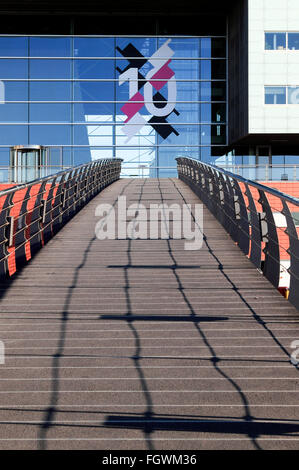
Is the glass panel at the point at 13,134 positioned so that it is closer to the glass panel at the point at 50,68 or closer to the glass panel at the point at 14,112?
the glass panel at the point at 14,112

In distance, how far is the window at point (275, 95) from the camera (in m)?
30.5

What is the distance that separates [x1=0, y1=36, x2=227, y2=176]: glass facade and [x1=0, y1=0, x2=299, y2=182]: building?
48 mm

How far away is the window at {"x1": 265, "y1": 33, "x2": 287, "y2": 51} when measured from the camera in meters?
30.6

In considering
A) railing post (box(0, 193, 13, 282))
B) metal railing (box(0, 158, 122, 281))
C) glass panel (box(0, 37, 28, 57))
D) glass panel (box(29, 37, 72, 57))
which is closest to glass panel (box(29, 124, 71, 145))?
glass panel (box(29, 37, 72, 57))

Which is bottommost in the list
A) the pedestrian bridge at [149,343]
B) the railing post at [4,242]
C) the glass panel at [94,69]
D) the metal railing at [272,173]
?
the pedestrian bridge at [149,343]

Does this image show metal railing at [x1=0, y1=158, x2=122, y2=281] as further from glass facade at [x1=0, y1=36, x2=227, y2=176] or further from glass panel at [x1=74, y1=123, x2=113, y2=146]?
glass facade at [x1=0, y1=36, x2=227, y2=176]

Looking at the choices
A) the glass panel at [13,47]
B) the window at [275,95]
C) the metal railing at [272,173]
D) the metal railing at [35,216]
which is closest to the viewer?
the metal railing at [35,216]

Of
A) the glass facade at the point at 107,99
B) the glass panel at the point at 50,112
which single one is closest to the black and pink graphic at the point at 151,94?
the glass facade at the point at 107,99

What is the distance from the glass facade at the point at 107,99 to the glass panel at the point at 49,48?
0.05 meters

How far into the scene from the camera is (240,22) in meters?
31.5

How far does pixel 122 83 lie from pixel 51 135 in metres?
4.26

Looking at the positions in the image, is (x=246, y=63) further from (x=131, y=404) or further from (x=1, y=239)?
(x=131, y=404)

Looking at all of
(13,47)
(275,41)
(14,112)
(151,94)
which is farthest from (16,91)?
(275,41)

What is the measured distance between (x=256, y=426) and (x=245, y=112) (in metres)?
28.2
